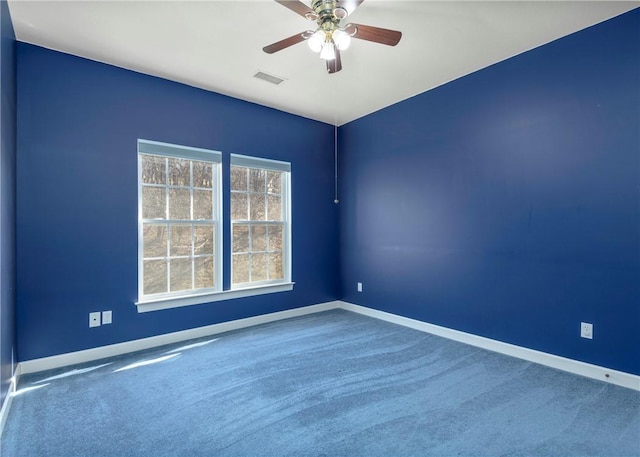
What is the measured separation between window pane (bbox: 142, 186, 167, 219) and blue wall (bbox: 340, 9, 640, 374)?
255 cm

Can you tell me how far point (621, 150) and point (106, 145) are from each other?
425 cm

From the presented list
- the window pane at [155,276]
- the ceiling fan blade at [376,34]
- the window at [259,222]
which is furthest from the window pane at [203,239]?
the ceiling fan blade at [376,34]

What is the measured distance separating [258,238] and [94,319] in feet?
6.12

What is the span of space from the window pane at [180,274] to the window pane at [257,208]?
3.16 feet

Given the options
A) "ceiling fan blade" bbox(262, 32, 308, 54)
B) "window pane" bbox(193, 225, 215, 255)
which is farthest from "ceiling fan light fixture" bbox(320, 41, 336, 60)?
"window pane" bbox(193, 225, 215, 255)

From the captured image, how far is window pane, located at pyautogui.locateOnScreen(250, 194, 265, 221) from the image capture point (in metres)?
4.10

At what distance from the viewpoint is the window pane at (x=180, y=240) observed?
3.46m

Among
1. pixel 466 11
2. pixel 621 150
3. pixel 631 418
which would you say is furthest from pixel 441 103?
pixel 631 418

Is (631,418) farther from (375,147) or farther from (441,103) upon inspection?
(375,147)

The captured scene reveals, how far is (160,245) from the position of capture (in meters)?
3.38

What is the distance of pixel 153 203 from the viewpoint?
335cm

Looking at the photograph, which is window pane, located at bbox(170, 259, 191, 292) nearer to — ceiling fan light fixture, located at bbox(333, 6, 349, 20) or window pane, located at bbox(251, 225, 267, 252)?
window pane, located at bbox(251, 225, 267, 252)

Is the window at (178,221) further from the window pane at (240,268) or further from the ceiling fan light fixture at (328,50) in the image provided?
the ceiling fan light fixture at (328,50)

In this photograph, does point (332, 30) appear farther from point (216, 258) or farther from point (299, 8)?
point (216, 258)
